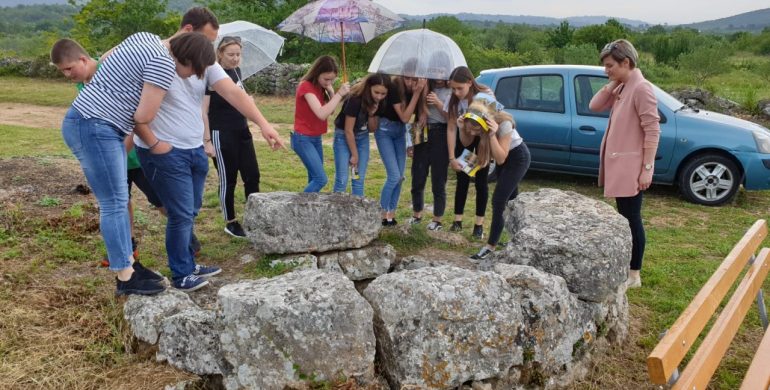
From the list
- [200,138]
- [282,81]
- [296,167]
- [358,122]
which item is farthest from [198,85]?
[282,81]

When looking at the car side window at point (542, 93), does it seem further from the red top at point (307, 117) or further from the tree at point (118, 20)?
the tree at point (118, 20)

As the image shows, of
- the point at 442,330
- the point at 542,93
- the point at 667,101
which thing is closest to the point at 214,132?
the point at 442,330

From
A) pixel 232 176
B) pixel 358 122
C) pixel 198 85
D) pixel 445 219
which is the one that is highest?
pixel 198 85

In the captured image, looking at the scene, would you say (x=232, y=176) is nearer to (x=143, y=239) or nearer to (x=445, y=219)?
(x=143, y=239)

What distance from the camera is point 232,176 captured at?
15.6ft

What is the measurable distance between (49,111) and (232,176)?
38.5 ft

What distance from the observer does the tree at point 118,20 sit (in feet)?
91.4

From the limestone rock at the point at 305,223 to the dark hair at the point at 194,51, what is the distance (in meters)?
1.24

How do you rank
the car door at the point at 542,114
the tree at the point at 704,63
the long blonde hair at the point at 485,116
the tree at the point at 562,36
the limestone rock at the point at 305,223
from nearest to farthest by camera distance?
the limestone rock at the point at 305,223
the long blonde hair at the point at 485,116
the car door at the point at 542,114
the tree at the point at 704,63
the tree at the point at 562,36

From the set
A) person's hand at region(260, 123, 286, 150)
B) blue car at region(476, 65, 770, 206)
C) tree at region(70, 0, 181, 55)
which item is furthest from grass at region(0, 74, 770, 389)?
tree at region(70, 0, 181, 55)

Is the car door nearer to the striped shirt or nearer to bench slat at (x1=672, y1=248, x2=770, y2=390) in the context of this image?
bench slat at (x1=672, y1=248, x2=770, y2=390)

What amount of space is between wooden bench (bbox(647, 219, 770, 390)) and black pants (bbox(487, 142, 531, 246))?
1.68 m

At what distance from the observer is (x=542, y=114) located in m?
7.50

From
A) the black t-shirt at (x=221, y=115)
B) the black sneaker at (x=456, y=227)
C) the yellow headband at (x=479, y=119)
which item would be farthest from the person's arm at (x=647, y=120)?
the black t-shirt at (x=221, y=115)
